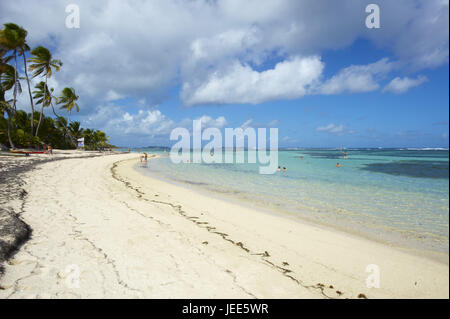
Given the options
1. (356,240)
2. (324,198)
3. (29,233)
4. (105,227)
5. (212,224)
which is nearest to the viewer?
(29,233)

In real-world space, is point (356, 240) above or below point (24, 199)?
below

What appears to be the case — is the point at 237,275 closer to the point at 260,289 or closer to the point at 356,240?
the point at 260,289

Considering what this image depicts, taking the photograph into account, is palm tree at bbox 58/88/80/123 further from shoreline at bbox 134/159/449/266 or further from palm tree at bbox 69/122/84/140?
shoreline at bbox 134/159/449/266

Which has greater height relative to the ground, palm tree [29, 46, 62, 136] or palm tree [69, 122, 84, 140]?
palm tree [29, 46, 62, 136]

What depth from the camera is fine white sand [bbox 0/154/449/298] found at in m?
3.07

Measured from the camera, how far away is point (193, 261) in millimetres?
3922

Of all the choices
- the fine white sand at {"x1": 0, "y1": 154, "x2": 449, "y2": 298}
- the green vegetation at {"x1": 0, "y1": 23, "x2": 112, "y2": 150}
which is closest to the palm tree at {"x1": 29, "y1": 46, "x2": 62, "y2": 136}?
the green vegetation at {"x1": 0, "y1": 23, "x2": 112, "y2": 150}

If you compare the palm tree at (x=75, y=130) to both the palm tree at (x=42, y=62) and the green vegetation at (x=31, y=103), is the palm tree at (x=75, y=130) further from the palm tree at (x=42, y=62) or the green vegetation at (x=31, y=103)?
the palm tree at (x=42, y=62)

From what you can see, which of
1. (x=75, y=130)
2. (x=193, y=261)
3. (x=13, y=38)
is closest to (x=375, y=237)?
(x=193, y=261)

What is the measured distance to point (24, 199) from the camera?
265 inches

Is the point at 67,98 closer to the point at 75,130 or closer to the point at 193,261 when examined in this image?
the point at 75,130

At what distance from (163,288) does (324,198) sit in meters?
9.48

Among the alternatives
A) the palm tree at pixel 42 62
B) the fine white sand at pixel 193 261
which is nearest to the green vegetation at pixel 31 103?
the palm tree at pixel 42 62
